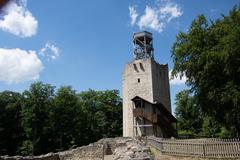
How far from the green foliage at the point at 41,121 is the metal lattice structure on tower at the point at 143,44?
12.4 metres

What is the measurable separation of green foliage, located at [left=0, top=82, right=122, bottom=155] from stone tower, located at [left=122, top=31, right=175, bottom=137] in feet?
31.6

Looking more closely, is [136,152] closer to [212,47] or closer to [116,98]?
[212,47]

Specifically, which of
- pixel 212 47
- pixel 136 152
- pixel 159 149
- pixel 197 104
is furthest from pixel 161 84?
pixel 136 152

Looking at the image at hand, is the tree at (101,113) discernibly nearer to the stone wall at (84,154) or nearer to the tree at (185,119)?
the tree at (185,119)

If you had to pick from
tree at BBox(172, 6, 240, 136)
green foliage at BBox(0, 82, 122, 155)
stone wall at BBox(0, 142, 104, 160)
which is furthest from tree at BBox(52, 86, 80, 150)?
tree at BBox(172, 6, 240, 136)

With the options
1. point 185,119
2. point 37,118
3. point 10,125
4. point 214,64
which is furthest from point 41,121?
point 214,64

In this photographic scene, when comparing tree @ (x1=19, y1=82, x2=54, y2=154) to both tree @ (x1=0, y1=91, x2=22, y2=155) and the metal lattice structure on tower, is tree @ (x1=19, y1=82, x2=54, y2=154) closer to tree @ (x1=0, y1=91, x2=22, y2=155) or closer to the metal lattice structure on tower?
tree @ (x1=0, y1=91, x2=22, y2=155)

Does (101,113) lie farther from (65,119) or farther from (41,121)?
(41,121)

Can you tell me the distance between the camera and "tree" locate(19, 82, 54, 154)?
3925 cm

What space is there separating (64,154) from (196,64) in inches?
540

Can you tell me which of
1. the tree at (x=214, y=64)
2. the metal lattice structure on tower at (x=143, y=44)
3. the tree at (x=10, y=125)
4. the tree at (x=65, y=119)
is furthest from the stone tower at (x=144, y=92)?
the tree at (x=10, y=125)

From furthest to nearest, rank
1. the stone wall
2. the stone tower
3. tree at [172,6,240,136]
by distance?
the stone tower < the stone wall < tree at [172,6,240,136]

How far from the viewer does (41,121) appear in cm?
4084

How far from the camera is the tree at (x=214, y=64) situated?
19203mm
